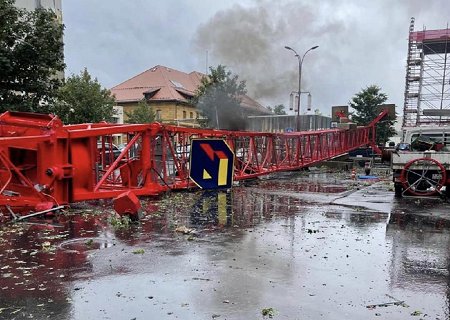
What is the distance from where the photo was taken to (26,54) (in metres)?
12.4

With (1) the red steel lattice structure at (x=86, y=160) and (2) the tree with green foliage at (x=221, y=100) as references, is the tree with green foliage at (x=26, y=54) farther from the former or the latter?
(2) the tree with green foliage at (x=221, y=100)

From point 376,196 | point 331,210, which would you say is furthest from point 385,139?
point 331,210

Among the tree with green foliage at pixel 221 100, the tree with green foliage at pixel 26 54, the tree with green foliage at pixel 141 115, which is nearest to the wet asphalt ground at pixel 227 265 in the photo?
the tree with green foliage at pixel 26 54

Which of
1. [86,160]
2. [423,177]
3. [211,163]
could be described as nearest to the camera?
[86,160]

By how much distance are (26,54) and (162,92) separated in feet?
149

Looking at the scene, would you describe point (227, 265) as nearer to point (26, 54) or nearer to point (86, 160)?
point (86, 160)

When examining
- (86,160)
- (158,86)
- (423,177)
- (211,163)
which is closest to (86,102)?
(211,163)

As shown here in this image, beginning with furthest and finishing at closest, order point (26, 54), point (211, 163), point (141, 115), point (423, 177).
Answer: point (141, 115)
point (26, 54)
point (211, 163)
point (423, 177)

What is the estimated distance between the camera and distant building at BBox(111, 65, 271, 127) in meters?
56.1

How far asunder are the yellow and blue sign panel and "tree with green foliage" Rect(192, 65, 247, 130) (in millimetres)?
11512

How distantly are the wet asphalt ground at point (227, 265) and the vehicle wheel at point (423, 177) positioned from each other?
2.15m

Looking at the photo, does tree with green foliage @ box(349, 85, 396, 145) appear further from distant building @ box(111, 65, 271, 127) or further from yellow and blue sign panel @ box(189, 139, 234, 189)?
yellow and blue sign panel @ box(189, 139, 234, 189)

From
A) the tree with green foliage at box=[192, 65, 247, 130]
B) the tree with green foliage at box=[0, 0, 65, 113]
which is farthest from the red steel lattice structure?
the tree with green foliage at box=[192, 65, 247, 130]

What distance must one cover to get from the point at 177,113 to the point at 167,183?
45.4 m
